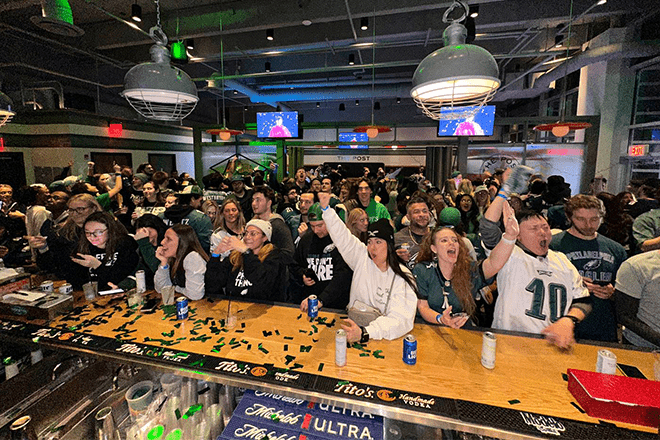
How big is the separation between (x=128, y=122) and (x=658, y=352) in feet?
48.8

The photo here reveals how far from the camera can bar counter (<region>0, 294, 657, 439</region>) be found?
1637mm

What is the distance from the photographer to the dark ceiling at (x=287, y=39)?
5.89m

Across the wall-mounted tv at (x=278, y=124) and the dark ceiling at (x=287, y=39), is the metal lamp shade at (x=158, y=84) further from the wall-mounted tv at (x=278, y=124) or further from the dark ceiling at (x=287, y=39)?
the wall-mounted tv at (x=278, y=124)

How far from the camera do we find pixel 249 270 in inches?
119

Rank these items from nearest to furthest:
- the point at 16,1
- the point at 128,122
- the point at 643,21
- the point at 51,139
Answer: the point at 16,1 → the point at 643,21 → the point at 51,139 → the point at 128,122

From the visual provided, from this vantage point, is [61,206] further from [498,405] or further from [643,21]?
[643,21]

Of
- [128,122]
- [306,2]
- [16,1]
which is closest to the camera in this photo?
[16,1]

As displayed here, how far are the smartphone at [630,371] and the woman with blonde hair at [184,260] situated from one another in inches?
126

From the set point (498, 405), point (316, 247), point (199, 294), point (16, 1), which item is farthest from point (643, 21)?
point (16, 1)

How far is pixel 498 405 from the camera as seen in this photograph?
170 centimetres

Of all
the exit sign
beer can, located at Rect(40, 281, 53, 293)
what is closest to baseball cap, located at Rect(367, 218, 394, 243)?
beer can, located at Rect(40, 281, 53, 293)

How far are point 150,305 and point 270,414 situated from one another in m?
1.61

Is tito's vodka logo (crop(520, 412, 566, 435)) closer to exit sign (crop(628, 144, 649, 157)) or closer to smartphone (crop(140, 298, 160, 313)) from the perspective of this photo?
smartphone (crop(140, 298, 160, 313))

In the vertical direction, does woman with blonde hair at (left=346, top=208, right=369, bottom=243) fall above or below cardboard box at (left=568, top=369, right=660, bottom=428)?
Result: above
